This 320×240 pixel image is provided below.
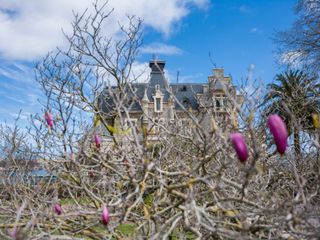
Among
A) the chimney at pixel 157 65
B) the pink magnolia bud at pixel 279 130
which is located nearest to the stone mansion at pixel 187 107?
the chimney at pixel 157 65

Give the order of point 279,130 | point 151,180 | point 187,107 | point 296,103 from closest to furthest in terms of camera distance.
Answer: point 279,130 < point 151,180 < point 187,107 < point 296,103

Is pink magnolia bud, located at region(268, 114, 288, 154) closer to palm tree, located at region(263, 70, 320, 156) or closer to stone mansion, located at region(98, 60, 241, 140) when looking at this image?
stone mansion, located at region(98, 60, 241, 140)

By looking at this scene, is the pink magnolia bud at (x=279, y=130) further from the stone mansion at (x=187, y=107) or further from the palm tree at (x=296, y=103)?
the palm tree at (x=296, y=103)

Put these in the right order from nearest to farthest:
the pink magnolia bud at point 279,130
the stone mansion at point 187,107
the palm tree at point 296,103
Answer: the pink magnolia bud at point 279,130 → the stone mansion at point 187,107 → the palm tree at point 296,103

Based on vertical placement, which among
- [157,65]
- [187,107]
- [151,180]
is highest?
[187,107]

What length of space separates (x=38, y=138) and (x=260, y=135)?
12.0 feet

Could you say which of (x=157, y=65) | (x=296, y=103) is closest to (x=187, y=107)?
(x=296, y=103)

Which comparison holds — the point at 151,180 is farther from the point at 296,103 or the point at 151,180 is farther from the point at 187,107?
the point at 296,103

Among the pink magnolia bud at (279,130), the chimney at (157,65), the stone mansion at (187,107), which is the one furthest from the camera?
the chimney at (157,65)

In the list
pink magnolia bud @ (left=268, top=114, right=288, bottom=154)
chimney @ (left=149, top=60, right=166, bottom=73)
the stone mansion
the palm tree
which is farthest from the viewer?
the palm tree

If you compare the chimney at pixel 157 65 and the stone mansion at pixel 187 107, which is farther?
the chimney at pixel 157 65

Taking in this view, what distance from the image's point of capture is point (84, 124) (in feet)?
21.3

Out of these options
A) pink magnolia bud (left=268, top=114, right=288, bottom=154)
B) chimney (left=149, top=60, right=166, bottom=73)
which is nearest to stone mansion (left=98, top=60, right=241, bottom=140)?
chimney (left=149, top=60, right=166, bottom=73)

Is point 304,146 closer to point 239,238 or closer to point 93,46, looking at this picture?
point 93,46
